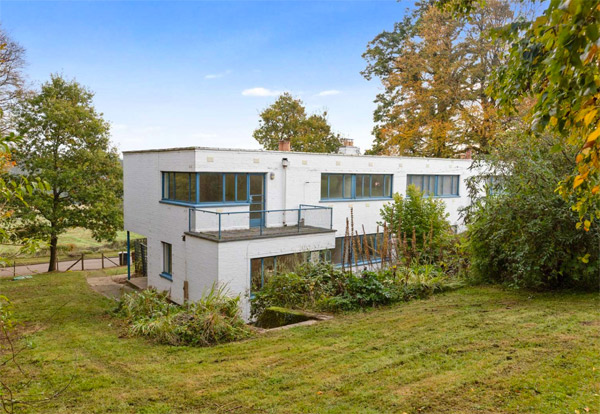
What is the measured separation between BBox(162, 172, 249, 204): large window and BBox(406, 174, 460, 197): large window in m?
10.2

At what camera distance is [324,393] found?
220 inches

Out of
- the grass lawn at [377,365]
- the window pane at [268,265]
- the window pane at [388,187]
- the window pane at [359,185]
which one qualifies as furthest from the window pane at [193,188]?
the window pane at [388,187]

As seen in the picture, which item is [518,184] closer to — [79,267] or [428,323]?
[428,323]

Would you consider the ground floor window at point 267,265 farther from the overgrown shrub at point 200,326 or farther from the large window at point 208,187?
the overgrown shrub at point 200,326

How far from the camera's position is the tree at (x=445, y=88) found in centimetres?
3008

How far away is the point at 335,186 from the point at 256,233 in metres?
5.97

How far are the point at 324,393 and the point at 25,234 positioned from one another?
22152 millimetres

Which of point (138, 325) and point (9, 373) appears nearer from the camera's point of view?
point (9, 373)

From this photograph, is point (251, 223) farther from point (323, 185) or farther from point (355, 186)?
point (355, 186)

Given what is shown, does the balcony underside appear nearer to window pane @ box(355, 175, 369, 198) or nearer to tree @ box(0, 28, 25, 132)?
window pane @ box(355, 175, 369, 198)

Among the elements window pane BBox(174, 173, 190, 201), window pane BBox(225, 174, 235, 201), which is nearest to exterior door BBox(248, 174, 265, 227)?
window pane BBox(225, 174, 235, 201)

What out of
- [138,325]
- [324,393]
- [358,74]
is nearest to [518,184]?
[324,393]

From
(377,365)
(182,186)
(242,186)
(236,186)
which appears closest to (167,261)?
(182,186)

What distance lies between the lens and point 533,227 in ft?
31.4
